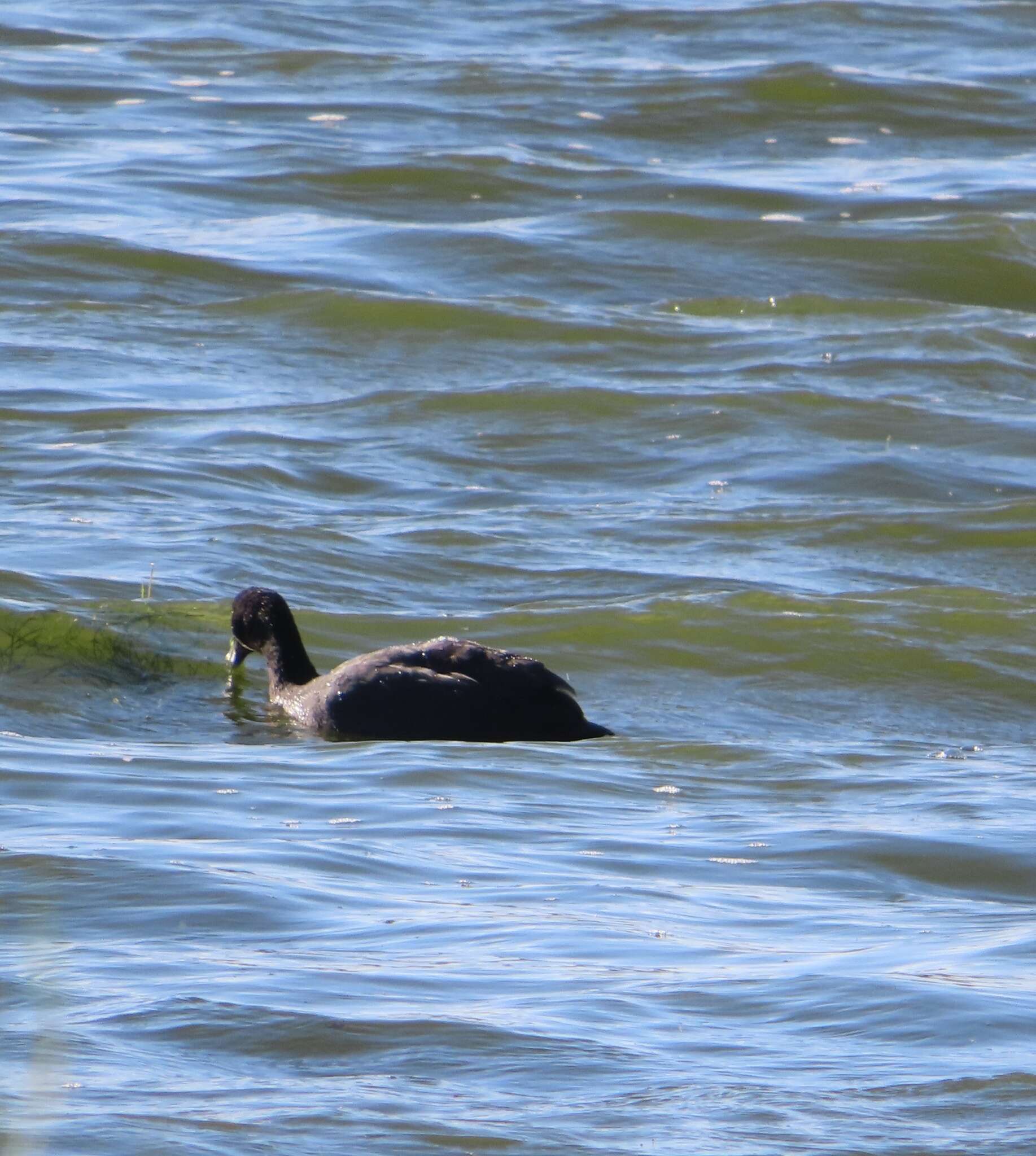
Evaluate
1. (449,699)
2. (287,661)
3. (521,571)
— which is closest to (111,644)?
(287,661)

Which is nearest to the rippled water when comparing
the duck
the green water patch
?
the green water patch

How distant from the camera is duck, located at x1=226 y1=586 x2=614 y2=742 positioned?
824 centimetres

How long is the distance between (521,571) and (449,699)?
7.35ft

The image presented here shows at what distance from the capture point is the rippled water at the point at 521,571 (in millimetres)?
Answer: 4676

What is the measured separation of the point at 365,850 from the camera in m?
6.32

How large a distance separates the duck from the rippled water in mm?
173

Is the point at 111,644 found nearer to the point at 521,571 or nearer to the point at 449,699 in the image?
the point at 449,699

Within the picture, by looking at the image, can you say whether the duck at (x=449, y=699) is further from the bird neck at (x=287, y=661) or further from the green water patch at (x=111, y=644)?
the green water patch at (x=111, y=644)

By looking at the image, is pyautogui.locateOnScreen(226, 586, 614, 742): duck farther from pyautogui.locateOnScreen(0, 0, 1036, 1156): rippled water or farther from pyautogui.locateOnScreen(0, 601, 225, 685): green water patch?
pyautogui.locateOnScreen(0, 601, 225, 685): green water patch

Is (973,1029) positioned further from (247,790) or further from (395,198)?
(395,198)

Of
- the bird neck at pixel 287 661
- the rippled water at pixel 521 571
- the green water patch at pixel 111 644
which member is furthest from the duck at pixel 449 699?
the green water patch at pixel 111 644

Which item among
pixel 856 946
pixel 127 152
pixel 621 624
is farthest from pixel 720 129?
pixel 856 946

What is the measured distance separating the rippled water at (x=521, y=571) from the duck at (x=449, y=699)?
173 millimetres

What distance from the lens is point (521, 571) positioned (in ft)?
34.3
